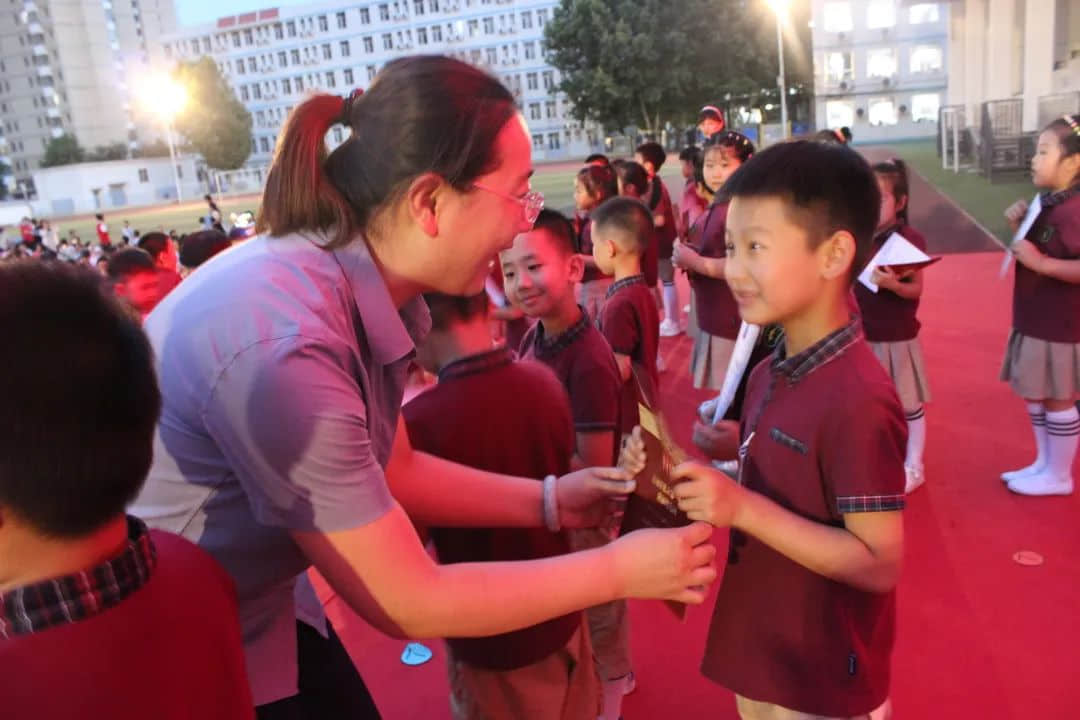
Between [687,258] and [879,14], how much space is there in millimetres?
51173

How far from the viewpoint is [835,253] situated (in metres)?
1.56

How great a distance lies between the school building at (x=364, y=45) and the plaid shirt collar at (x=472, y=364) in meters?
58.5

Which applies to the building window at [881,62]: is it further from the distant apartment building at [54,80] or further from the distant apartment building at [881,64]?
the distant apartment building at [54,80]

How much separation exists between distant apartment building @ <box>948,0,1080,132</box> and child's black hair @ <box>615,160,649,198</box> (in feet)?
27.6

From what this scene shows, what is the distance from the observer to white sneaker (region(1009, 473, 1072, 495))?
363 centimetres

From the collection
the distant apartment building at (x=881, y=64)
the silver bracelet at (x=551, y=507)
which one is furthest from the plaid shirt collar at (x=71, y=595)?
the distant apartment building at (x=881, y=64)

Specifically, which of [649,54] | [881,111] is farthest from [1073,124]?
[881,111]

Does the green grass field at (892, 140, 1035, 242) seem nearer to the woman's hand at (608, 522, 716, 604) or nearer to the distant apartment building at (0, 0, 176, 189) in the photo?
the woman's hand at (608, 522, 716, 604)

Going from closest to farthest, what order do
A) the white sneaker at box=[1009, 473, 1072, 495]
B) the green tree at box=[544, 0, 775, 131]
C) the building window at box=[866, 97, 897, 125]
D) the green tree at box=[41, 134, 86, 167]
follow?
the white sneaker at box=[1009, 473, 1072, 495]
the green tree at box=[544, 0, 775, 131]
the building window at box=[866, 97, 897, 125]
the green tree at box=[41, 134, 86, 167]

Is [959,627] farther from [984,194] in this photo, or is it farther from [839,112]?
[839,112]

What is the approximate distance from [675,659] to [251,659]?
1.82 meters

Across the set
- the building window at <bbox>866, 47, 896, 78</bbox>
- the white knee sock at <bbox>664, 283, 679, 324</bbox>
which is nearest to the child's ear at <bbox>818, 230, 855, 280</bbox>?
the white knee sock at <bbox>664, 283, 679, 324</bbox>

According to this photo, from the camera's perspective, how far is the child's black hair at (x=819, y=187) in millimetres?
1534

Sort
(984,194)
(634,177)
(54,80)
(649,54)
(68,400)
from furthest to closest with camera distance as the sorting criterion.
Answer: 1. (54,80)
2. (649,54)
3. (984,194)
4. (634,177)
5. (68,400)
